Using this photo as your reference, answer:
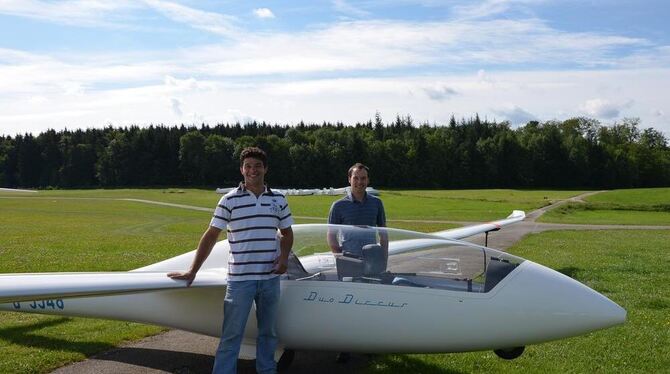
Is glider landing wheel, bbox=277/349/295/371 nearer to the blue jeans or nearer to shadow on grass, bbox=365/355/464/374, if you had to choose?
the blue jeans

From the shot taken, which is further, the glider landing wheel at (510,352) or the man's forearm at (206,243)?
the glider landing wheel at (510,352)

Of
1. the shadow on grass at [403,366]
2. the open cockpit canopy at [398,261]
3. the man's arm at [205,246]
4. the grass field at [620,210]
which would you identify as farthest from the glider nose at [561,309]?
the grass field at [620,210]

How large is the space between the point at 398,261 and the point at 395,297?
0.46 meters

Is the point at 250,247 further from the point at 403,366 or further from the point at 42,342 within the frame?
the point at 42,342

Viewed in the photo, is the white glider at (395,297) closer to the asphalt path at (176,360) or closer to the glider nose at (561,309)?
the glider nose at (561,309)

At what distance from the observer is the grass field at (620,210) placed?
118 ft

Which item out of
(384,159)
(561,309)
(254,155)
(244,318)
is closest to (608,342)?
(561,309)

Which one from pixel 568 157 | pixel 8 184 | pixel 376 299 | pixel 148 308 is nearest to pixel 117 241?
pixel 148 308

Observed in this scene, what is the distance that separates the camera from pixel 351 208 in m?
7.26

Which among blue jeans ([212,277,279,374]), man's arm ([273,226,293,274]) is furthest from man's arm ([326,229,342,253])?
blue jeans ([212,277,279,374])

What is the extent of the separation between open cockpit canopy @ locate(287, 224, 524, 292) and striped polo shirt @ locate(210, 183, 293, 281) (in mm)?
720

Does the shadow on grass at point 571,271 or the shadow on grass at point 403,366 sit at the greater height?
the shadow on grass at point 403,366

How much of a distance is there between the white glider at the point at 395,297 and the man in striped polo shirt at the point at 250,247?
18.4 inches

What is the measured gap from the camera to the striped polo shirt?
5555mm
